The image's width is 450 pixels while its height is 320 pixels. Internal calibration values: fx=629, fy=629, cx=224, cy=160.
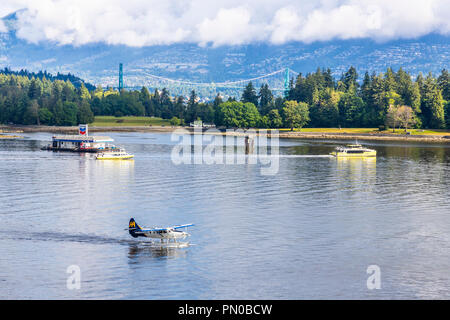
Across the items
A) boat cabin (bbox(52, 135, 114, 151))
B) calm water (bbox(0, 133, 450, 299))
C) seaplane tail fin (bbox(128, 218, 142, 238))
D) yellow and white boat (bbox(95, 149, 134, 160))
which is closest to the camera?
calm water (bbox(0, 133, 450, 299))

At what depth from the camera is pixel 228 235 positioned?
51.5 m

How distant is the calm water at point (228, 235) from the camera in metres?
38.8

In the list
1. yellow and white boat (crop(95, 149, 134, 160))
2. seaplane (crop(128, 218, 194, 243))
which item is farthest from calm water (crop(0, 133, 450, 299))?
yellow and white boat (crop(95, 149, 134, 160))

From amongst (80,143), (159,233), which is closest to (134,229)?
(159,233)

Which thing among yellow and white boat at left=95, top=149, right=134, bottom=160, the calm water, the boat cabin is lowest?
the calm water

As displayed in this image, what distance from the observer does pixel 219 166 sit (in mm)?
112062

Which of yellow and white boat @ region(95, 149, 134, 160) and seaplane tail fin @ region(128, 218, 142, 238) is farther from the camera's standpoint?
yellow and white boat @ region(95, 149, 134, 160)

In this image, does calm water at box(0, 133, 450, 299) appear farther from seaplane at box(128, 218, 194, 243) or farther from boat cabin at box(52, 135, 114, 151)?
boat cabin at box(52, 135, 114, 151)

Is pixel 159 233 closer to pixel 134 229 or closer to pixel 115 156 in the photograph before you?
pixel 134 229

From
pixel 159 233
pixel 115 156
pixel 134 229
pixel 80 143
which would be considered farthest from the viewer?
pixel 80 143

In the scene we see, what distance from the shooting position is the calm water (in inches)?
1528

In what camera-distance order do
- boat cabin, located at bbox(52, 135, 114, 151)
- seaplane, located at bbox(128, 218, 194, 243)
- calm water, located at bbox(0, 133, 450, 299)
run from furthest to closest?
1. boat cabin, located at bbox(52, 135, 114, 151)
2. seaplane, located at bbox(128, 218, 194, 243)
3. calm water, located at bbox(0, 133, 450, 299)

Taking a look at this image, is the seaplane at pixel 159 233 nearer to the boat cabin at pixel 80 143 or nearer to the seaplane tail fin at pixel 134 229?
the seaplane tail fin at pixel 134 229
